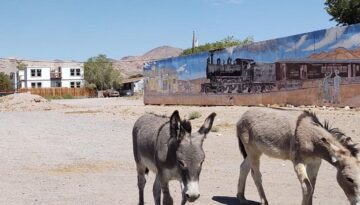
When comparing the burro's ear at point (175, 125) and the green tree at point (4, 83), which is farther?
the green tree at point (4, 83)

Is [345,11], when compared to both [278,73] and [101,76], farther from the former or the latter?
[101,76]

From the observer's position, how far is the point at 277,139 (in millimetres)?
8352

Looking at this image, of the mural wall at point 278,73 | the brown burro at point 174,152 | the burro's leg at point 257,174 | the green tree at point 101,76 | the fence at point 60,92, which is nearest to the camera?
the brown burro at point 174,152

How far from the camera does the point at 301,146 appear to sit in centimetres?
775

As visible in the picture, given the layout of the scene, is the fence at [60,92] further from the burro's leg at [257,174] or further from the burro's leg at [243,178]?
the burro's leg at [257,174]

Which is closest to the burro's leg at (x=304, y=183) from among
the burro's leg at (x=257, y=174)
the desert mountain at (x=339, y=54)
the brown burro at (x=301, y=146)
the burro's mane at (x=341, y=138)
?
the brown burro at (x=301, y=146)

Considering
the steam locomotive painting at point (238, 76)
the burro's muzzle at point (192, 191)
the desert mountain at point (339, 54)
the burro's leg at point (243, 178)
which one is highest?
the desert mountain at point (339, 54)

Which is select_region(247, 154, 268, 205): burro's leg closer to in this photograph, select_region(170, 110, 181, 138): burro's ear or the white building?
select_region(170, 110, 181, 138): burro's ear

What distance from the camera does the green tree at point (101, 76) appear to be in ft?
376

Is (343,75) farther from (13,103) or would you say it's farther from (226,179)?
(13,103)

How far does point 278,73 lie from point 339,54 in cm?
539

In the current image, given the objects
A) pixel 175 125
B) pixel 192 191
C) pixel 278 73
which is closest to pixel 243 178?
pixel 175 125

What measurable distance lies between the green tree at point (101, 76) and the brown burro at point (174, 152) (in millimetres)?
106260

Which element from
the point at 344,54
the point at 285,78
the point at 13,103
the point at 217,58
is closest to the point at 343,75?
the point at 344,54
